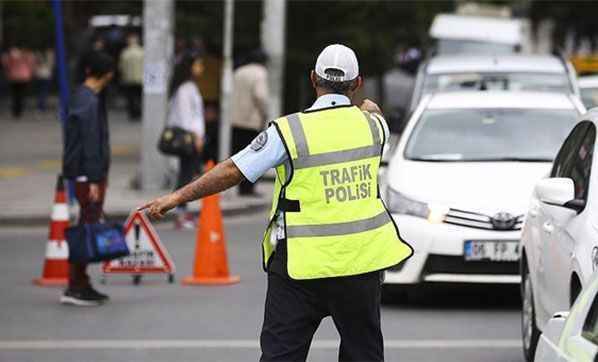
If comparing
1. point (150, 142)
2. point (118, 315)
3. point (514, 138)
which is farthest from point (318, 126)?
point (150, 142)

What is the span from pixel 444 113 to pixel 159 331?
3.30 m

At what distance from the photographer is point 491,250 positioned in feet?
37.7

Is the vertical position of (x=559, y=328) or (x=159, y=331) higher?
(x=559, y=328)

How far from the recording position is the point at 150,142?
68.6ft

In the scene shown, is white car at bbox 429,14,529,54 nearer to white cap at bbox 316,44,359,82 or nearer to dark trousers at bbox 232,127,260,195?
dark trousers at bbox 232,127,260,195

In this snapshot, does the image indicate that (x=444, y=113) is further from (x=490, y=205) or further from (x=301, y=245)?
(x=301, y=245)

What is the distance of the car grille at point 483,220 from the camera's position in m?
11.5

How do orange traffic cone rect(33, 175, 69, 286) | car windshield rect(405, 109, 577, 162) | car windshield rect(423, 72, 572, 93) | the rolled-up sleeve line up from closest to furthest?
the rolled-up sleeve
car windshield rect(405, 109, 577, 162)
orange traffic cone rect(33, 175, 69, 286)
car windshield rect(423, 72, 572, 93)

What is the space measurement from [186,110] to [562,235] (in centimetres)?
972


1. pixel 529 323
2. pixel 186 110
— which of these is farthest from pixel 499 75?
pixel 529 323

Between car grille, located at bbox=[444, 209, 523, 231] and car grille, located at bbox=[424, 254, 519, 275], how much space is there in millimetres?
239

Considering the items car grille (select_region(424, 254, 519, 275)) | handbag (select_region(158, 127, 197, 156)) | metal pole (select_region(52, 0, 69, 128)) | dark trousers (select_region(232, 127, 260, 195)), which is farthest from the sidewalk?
car grille (select_region(424, 254, 519, 275))

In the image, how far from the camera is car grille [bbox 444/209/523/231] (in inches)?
451

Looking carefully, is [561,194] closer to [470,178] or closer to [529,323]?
[529,323]
